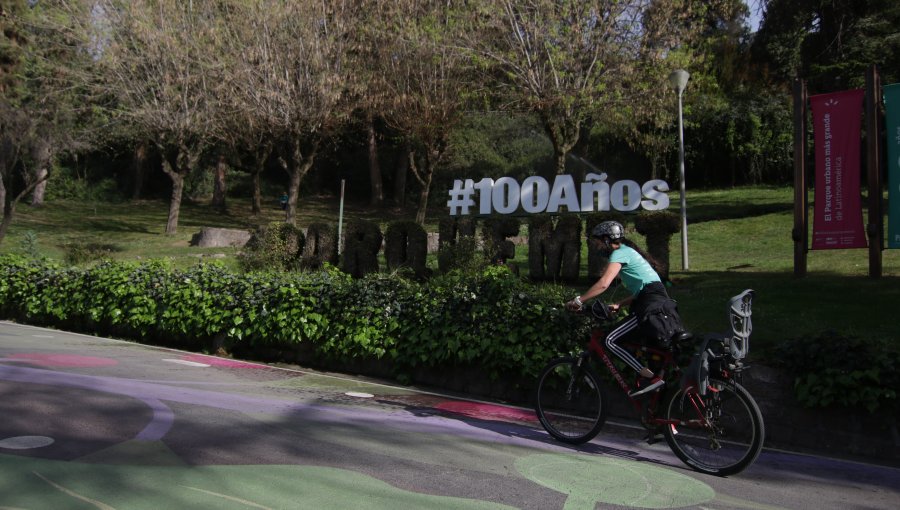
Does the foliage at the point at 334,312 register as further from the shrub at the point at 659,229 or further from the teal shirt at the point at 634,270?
the shrub at the point at 659,229

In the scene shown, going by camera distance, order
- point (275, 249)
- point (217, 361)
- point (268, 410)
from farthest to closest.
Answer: point (275, 249), point (217, 361), point (268, 410)

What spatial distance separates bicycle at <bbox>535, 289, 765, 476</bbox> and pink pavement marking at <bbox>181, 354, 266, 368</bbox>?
208 inches

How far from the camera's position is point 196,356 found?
11250mm

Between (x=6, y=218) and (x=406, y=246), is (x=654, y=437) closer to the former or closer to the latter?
(x=406, y=246)

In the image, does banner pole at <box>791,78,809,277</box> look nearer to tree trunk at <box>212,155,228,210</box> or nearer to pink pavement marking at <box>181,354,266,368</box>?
pink pavement marking at <box>181,354,266,368</box>

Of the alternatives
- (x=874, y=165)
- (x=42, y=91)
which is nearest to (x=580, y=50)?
(x=874, y=165)

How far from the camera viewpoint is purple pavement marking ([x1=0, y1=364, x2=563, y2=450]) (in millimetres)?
6809

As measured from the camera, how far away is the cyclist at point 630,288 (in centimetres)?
636

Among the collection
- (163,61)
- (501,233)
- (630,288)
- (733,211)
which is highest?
(163,61)

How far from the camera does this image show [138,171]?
151 feet

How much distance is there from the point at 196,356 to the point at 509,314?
17.4ft

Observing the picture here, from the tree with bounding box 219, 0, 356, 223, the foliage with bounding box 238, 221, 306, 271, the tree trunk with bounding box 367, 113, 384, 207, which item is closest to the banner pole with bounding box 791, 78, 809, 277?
the foliage with bounding box 238, 221, 306, 271

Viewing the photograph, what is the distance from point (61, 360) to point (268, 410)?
13.5 ft

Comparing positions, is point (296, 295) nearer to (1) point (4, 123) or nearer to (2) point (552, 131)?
(2) point (552, 131)
